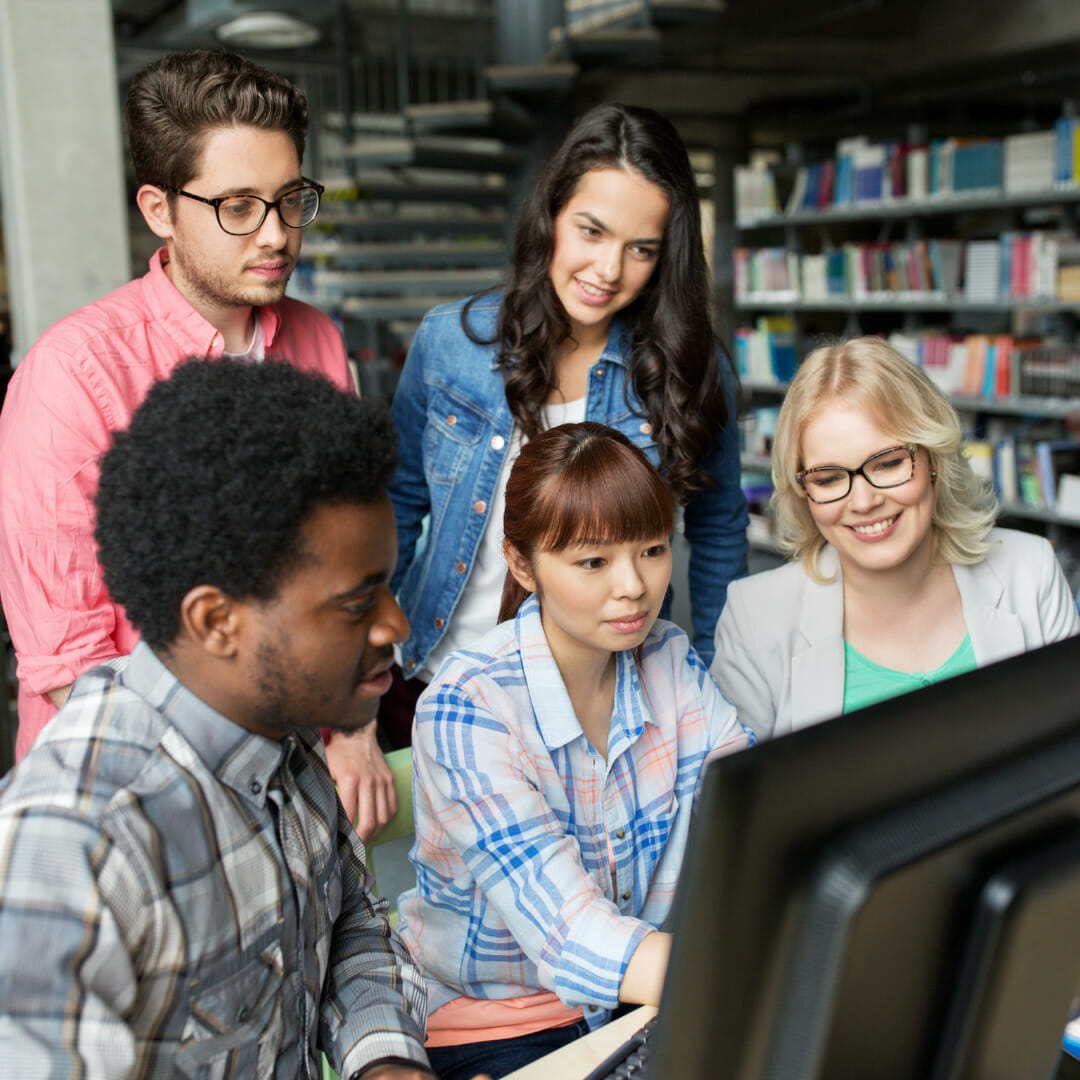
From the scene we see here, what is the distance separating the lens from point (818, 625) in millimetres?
1605

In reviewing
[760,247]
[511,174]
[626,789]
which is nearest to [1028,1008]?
[626,789]

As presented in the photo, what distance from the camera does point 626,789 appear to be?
1.33m

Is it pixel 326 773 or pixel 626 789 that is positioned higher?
pixel 326 773

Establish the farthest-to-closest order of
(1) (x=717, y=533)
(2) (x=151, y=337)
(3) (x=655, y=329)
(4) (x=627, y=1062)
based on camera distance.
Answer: (1) (x=717, y=533), (3) (x=655, y=329), (2) (x=151, y=337), (4) (x=627, y=1062)

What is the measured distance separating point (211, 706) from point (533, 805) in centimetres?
49

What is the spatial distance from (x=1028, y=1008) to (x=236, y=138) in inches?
50.1

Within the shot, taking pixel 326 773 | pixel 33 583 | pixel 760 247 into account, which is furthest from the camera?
pixel 760 247

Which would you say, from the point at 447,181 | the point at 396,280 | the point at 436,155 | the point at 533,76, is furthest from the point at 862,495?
the point at 396,280

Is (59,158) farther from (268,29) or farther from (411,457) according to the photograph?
(268,29)

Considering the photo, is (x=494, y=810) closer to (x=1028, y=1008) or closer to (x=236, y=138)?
(x=1028, y=1008)

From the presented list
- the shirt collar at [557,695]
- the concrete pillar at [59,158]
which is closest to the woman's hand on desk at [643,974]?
the shirt collar at [557,695]

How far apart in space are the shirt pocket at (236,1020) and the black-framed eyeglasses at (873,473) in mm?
961

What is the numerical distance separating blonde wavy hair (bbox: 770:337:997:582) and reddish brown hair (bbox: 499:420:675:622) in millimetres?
306

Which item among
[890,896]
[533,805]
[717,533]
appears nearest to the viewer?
[890,896]
